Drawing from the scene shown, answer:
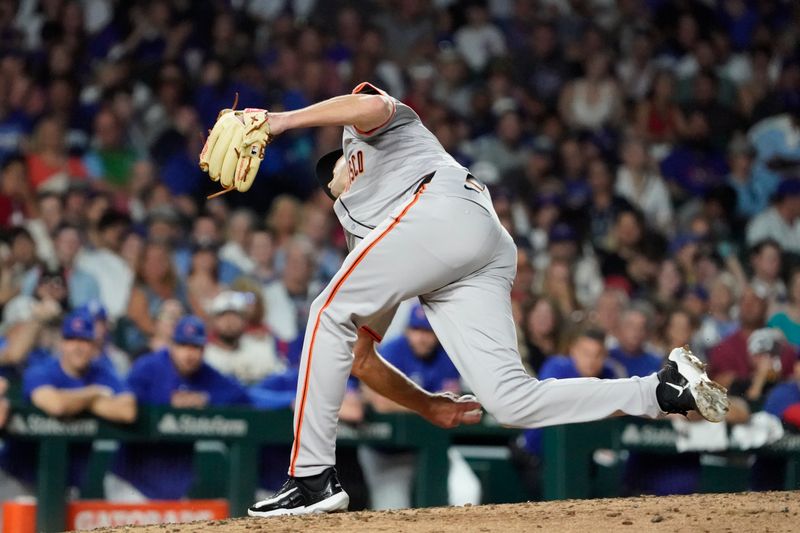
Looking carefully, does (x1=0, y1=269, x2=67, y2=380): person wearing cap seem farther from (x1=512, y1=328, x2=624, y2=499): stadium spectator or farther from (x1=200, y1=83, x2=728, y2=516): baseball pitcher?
(x1=200, y1=83, x2=728, y2=516): baseball pitcher

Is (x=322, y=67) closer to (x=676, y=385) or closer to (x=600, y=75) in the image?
(x=600, y=75)

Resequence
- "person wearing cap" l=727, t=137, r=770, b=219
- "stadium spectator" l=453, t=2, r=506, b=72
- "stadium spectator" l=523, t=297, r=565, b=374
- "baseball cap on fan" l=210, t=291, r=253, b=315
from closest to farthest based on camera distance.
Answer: "baseball cap on fan" l=210, t=291, r=253, b=315 → "stadium spectator" l=523, t=297, r=565, b=374 → "person wearing cap" l=727, t=137, r=770, b=219 → "stadium spectator" l=453, t=2, r=506, b=72

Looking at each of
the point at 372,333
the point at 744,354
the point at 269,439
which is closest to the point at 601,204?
the point at 744,354

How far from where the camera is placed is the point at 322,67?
9.60m

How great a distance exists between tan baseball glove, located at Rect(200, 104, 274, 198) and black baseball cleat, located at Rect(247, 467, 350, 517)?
2.79ft

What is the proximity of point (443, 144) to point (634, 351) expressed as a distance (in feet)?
8.95

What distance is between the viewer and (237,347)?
267 inches

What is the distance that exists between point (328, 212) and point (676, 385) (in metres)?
5.14

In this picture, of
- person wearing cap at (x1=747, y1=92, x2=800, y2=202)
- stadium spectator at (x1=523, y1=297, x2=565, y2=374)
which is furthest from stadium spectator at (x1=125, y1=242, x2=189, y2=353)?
person wearing cap at (x1=747, y1=92, x2=800, y2=202)

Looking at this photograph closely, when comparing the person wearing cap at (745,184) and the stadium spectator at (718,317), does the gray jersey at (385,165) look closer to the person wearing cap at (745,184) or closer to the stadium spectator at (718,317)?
the stadium spectator at (718,317)

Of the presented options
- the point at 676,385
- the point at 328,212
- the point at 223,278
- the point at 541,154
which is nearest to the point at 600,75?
the point at 541,154

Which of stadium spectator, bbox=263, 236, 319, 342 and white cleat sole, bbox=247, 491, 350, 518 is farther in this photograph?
stadium spectator, bbox=263, 236, 319, 342

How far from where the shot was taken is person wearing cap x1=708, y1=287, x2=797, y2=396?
6504 millimetres

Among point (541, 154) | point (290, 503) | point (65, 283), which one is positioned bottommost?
point (290, 503)
